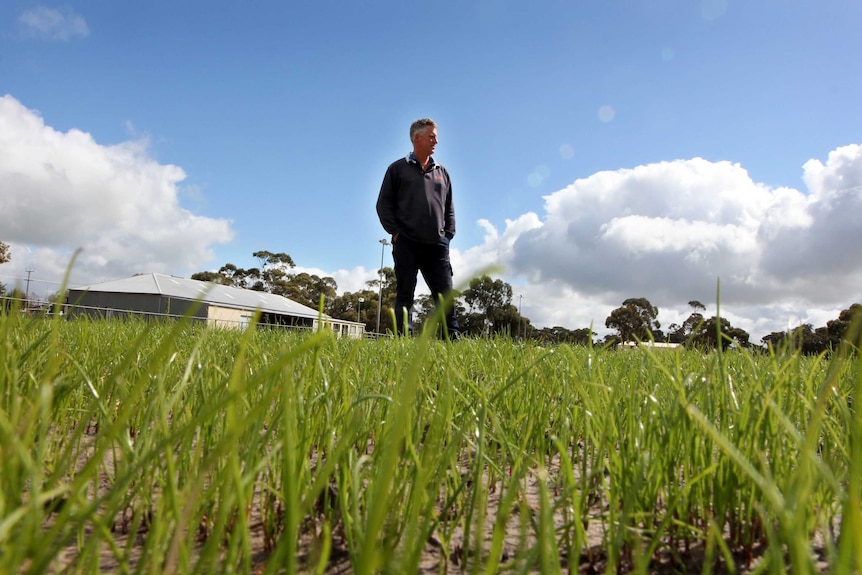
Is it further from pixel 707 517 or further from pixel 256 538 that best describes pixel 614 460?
pixel 256 538

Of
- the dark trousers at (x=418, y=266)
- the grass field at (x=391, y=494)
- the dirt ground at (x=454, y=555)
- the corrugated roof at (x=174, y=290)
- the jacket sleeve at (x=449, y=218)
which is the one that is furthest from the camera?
the corrugated roof at (x=174, y=290)

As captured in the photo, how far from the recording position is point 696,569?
925 mm

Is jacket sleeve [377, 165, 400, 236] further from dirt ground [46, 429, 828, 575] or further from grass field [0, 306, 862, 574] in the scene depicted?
dirt ground [46, 429, 828, 575]

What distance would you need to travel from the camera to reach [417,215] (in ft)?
17.1

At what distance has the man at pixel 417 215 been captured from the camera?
5.21m

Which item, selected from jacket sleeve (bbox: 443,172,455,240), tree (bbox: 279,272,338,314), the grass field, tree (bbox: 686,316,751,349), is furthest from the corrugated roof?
Result: the grass field

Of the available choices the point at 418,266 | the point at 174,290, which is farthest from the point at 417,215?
the point at 174,290

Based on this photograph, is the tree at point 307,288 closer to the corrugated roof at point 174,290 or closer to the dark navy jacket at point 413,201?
the corrugated roof at point 174,290

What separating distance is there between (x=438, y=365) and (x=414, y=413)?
87 cm

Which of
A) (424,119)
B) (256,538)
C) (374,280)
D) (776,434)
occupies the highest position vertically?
(374,280)

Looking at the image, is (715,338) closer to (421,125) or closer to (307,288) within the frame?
(421,125)

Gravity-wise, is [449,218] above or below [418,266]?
above

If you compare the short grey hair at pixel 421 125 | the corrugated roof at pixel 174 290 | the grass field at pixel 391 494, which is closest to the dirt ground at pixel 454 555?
the grass field at pixel 391 494

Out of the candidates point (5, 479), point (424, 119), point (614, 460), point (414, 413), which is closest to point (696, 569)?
point (614, 460)
